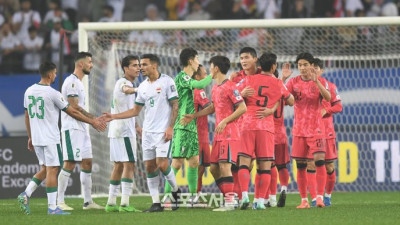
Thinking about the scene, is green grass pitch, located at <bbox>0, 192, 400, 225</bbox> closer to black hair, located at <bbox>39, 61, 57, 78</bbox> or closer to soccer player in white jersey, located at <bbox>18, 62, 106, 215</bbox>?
soccer player in white jersey, located at <bbox>18, 62, 106, 215</bbox>

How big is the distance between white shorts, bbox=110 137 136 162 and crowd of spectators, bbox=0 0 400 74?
307 inches

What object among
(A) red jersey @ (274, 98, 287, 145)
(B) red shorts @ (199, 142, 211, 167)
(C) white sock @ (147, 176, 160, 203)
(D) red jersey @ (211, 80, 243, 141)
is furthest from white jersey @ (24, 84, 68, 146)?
(A) red jersey @ (274, 98, 287, 145)

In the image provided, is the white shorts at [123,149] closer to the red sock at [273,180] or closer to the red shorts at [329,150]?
the red sock at [273,180]

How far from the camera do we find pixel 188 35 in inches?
732

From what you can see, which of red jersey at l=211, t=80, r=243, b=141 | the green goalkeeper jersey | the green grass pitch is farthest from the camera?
the green goalkeeper jersey

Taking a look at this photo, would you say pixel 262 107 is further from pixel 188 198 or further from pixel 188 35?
pixel 188 35

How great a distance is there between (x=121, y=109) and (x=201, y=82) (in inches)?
56.0

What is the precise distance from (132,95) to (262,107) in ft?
6.38

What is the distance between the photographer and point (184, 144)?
11.9 metres

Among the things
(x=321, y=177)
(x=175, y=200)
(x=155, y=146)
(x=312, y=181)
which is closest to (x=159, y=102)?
(x=155, y=146)

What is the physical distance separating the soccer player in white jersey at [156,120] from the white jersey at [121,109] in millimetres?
686

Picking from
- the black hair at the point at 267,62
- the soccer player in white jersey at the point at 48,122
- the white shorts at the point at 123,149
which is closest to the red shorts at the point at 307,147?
the black hair at the point at 267,62

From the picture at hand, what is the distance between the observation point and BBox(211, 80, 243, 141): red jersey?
11.1 m

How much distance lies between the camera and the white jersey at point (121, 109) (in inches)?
478
